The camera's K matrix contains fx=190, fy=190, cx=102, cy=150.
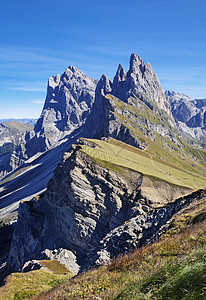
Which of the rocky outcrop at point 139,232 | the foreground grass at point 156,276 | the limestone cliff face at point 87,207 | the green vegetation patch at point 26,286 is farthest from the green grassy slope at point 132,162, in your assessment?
the foreground grass at point 156,276

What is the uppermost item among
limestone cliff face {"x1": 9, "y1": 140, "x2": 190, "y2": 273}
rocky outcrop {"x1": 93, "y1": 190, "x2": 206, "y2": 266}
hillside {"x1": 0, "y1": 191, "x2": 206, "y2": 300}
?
hillside {"x1": 0, "y1": 191, "x2": 206, "y2": 300}

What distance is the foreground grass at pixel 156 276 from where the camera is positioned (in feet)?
17.2

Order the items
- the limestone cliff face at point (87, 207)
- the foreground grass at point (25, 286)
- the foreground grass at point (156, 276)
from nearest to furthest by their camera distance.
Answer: the foreground grass at point (156, 276), the foreground grass at point (25, 286), the limestone cliff face at point (87, 207)

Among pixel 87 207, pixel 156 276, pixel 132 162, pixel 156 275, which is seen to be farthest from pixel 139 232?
Result: pixel 132 162

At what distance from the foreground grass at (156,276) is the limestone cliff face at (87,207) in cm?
4876

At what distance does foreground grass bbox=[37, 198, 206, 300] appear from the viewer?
525 centimetres

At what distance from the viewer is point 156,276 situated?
21.5 ft

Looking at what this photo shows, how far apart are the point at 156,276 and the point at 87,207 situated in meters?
56.7

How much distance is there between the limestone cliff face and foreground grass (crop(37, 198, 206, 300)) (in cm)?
4876

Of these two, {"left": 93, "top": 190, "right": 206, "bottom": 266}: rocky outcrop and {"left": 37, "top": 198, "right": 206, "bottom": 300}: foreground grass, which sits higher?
{"left": 37, "top": 198, "right": 206, "bottom": 300}: foreground grass

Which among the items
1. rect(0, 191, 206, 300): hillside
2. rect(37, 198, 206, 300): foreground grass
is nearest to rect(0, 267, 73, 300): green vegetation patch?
rect(0, 191, 206, 300): hillside

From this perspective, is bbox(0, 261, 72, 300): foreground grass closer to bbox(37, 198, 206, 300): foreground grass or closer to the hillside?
the hillside

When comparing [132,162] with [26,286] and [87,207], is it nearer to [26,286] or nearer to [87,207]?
[87,207]

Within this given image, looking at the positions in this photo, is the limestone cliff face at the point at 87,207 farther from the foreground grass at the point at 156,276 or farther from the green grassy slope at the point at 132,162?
the foreground grass at the point at 156,276
